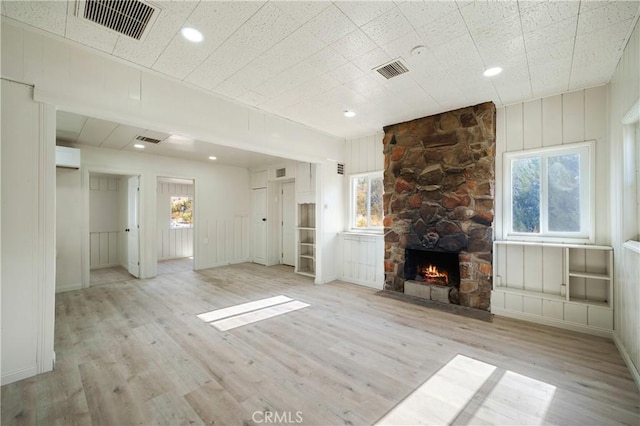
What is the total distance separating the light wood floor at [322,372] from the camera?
1837 mm

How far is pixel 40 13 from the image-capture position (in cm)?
202

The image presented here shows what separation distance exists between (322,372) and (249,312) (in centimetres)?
175

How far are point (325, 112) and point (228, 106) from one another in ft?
4.67

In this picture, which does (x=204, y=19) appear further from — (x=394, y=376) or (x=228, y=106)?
(x=394, y=376)

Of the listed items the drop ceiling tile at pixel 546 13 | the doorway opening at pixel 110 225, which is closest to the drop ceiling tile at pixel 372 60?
the drop ceiling tile at pixel 546 13

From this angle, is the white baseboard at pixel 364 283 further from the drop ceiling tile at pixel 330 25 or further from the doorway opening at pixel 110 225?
the doorway opening at pixel 110 225

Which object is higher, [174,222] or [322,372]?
[174,222]

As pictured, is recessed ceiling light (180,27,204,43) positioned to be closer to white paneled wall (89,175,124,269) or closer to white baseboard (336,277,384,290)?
white baseboard (336,277,384,290)

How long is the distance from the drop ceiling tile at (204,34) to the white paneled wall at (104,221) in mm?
5854

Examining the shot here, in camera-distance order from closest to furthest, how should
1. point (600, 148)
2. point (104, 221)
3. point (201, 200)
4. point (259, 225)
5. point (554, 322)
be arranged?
point (600, 148) → point (554, 322) → point (201, 200) → point (104, 221) → point (259, 225)

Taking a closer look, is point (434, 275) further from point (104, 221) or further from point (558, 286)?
point (104, 221)

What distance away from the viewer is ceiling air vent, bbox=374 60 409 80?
272 centimetres

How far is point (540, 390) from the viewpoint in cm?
207

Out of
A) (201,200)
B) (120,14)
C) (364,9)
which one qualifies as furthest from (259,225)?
(364,9)
